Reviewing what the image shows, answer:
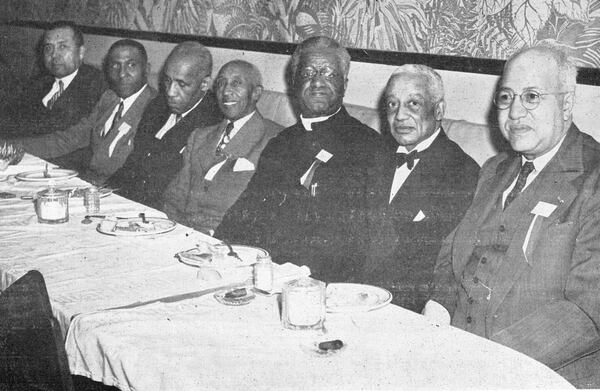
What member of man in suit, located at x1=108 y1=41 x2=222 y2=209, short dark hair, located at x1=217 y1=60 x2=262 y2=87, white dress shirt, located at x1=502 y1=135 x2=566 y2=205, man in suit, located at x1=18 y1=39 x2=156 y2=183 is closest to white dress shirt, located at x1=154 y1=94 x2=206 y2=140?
man in suit, located at x1=108 y1=41 x2=222 y2=209

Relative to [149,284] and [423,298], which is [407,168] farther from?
[149,284]

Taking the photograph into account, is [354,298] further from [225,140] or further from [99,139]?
[99,139]

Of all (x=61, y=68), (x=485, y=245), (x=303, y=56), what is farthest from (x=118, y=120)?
(x=485, y=245)

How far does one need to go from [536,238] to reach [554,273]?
12 centimetres

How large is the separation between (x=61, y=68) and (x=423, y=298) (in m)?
3.81

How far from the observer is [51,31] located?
5.54 metres

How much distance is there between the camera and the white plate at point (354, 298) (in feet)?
5.80

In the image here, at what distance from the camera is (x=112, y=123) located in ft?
15.4

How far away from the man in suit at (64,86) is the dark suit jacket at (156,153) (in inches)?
45.8

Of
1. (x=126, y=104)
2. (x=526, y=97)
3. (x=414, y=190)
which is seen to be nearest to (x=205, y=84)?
(x=126, y=104)

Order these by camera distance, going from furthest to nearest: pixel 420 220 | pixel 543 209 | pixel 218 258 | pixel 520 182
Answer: pixel 420 220 < pixel 520 182 < pixel 543 209 < pixel 218 258

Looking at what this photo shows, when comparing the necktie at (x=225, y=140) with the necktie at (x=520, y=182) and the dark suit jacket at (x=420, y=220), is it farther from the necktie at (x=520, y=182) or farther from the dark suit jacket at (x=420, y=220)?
the necktie at (x=520, y=182)

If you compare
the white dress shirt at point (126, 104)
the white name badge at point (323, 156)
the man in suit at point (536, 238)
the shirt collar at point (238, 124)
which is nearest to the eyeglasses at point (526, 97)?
the man in suit at point (536, 238)

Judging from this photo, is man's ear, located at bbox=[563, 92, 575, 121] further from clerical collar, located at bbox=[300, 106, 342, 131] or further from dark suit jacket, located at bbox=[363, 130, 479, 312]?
clerical collar, located at bbox=[300, 106, 342, 131]
